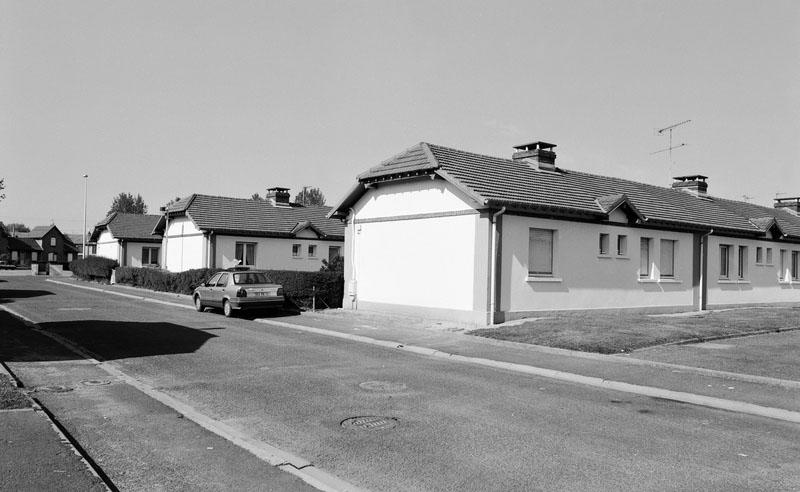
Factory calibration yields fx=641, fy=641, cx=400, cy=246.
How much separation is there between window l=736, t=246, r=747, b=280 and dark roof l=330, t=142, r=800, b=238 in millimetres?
947

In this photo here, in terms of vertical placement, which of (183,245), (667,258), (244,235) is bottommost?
(667,258)

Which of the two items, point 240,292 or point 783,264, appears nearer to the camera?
point 240,292

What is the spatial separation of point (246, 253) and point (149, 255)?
1755cm

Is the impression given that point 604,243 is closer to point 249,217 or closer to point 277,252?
point 277,252

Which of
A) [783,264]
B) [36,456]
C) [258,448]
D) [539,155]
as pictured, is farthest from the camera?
[783,264]

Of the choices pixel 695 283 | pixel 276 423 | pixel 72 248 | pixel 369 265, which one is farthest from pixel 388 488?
pixel 72 248

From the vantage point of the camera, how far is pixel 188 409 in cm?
838

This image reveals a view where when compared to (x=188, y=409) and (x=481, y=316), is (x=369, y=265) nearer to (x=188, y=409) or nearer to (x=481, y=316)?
(x=481, y=316)

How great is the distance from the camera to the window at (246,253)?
38375mm

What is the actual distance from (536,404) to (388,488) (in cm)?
390

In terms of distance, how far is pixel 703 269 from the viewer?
86.0 ft

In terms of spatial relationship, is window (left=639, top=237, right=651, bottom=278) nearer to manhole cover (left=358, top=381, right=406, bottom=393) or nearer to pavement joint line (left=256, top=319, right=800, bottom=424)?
pavement joint line (left=256, top=319, right=800, bottom=424)

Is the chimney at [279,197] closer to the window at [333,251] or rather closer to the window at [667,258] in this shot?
the window at [333,251]

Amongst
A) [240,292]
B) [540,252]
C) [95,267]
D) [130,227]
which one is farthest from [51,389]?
[130,227]
